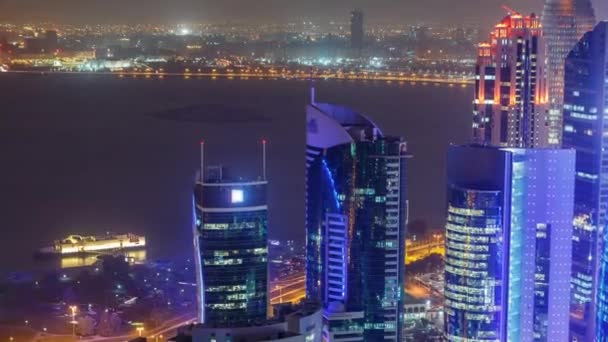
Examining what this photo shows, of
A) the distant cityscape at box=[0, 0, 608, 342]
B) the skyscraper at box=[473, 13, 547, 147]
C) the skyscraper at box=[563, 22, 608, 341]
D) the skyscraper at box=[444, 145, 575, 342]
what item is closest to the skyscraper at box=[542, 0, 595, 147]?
the distant cityscape at box=[0, 0, 608, 342]

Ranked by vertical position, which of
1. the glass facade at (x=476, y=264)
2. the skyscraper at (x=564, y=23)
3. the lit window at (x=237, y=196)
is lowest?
the glass facade at (x=476, y=264)

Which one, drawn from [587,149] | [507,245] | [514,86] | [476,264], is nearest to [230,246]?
[476,264]

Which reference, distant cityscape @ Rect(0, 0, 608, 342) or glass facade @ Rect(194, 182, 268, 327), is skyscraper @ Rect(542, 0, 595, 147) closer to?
distant cityscape @ Rect(0, 0, 608, 342)

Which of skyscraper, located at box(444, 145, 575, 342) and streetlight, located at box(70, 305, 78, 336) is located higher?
skyscraper, located at box(444, 145, 575, 342)

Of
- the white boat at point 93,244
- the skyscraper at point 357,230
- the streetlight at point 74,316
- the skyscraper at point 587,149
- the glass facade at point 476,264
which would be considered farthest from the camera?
the white boat at point 93,244

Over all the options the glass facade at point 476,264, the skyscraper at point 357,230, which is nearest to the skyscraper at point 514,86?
the skyscraper at point 357,230

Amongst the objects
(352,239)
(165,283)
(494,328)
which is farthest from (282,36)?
(494,328)

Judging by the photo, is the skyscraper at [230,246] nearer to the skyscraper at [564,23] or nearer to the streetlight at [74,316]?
the streetlight at [74,316]
